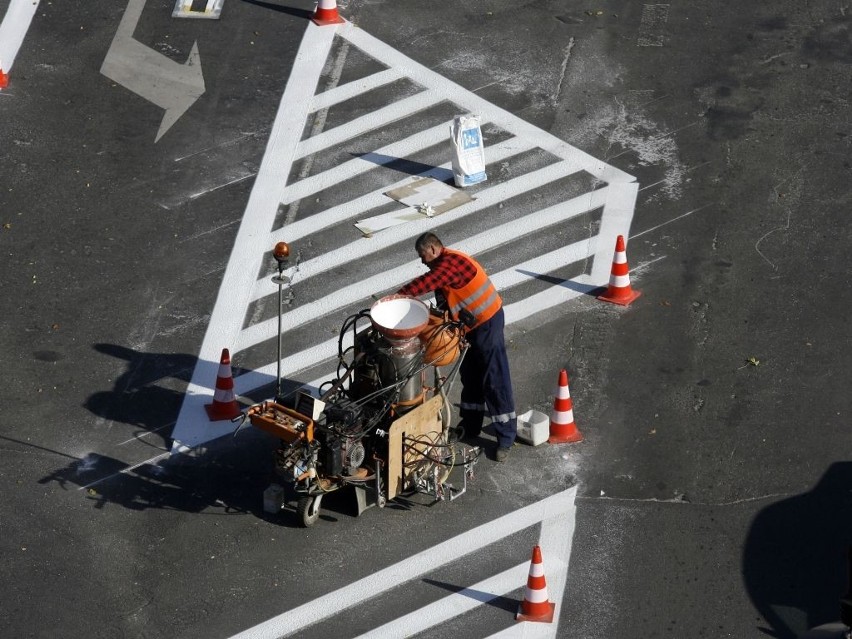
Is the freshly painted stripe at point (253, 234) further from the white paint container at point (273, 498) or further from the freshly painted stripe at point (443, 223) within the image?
the white paint container at point (273, 498)

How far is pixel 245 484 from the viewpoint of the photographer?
42.9 ft

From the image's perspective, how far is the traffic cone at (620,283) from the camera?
15.1 m

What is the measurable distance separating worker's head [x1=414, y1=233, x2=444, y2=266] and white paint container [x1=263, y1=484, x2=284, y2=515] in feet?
7.89

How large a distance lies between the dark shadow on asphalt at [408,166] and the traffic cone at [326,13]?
3139 millimetres

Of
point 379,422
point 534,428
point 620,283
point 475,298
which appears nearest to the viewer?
point 379,422

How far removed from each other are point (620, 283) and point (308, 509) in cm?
465

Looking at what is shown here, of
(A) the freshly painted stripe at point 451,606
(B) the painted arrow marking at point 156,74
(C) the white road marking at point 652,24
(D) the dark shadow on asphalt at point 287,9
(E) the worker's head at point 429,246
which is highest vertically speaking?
(C) the white road marking at point 652,24

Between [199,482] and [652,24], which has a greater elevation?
[652,24]

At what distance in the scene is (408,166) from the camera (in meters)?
17.6

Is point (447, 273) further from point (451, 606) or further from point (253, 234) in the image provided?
point (253, 234)

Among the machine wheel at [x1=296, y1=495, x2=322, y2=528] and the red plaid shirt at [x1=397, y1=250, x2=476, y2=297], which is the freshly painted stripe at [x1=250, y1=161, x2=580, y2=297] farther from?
the machine wheel at [x1=296, y1=495, x2=322, y2=528]

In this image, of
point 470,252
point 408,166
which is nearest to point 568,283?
point 470,252

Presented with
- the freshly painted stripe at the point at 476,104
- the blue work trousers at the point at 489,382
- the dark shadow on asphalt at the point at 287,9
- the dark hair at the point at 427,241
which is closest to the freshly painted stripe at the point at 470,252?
the freshly painted stripe at the point at 476,104

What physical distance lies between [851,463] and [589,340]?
118 inches
